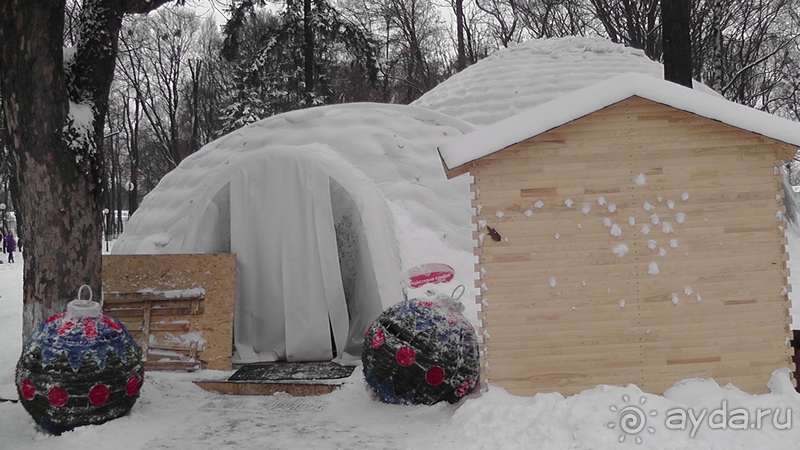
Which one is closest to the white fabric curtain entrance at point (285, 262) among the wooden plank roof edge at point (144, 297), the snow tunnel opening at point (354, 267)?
the snow tunnel opening at point (354, 267)

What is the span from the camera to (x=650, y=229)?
167 inches

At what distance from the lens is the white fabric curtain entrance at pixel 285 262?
6.94 m

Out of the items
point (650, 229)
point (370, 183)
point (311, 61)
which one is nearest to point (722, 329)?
point (650, 229)

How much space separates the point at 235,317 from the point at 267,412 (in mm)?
2447

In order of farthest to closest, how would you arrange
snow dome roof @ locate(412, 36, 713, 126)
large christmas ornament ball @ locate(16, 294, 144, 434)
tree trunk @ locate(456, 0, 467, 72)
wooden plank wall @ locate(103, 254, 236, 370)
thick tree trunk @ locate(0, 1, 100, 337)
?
1. tree trunk @ locate(456, 0, 467, 72)
2. snow dome roof @ locate(412, 36, 713, 126)
3. wooden plank wall @ locate(103, 254, 236, 370)
4. thick tree trunk @ locate(0, 1, 100, 337)
5. large christmas ornament ball @ locate(16, 294, 144, 434)

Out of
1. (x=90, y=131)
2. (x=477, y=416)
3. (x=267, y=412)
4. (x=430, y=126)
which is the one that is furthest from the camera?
(x=430, y=126)

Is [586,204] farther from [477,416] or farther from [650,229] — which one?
[477,416]

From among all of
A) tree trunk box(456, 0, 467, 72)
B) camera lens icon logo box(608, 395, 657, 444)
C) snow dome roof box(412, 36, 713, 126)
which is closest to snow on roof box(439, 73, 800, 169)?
camera lens icon logo box(608, 395, 657, 444)

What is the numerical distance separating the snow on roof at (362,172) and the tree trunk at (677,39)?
3052mm

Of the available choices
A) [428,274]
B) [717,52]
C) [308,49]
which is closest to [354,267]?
[428,274]

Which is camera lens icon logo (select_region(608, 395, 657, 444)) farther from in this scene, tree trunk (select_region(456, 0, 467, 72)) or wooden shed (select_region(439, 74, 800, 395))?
tree trunk (select_region(456, 0, 467, 72))

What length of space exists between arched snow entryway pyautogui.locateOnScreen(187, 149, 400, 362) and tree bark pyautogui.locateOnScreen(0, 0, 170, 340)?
2.10m

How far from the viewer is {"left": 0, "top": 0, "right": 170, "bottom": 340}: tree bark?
16.5ft

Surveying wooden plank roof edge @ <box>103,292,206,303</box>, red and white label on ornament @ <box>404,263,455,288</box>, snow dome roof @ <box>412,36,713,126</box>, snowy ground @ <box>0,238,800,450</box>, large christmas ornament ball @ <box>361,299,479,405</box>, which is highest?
snow dome roof @ <box>412,36,713,126</box>
